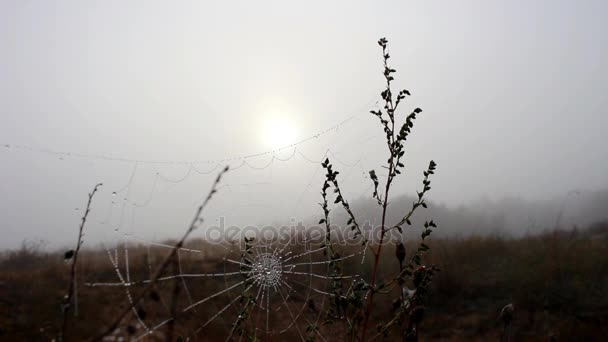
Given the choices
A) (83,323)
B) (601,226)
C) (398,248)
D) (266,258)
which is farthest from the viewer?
(601,226)

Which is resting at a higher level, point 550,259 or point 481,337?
point 550,259

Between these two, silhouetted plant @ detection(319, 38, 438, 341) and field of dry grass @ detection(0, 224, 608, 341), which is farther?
field of dry grass @ detection(0, 224, 608, 341)

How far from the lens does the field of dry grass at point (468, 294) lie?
796 cm

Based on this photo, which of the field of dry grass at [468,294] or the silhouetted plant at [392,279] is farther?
the field of dry grass at [468,294]

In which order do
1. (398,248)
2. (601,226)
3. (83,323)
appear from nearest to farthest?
(398,248) → (83,323) → (601,226)

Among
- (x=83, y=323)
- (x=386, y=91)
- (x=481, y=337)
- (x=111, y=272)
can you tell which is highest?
(x=386, y=91)

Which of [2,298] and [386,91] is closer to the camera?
[386,91]

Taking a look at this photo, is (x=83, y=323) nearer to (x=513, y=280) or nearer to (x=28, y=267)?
(x=513, y=280)

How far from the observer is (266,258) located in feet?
15.8

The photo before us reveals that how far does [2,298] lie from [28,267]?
6.83m

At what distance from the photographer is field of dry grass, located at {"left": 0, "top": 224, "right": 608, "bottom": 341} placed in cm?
796

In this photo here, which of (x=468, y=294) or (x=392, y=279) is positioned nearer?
(x=392, y=279)

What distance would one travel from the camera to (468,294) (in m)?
10.2

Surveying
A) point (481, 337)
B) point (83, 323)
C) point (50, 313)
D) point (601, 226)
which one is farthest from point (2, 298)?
point (601, 226)
